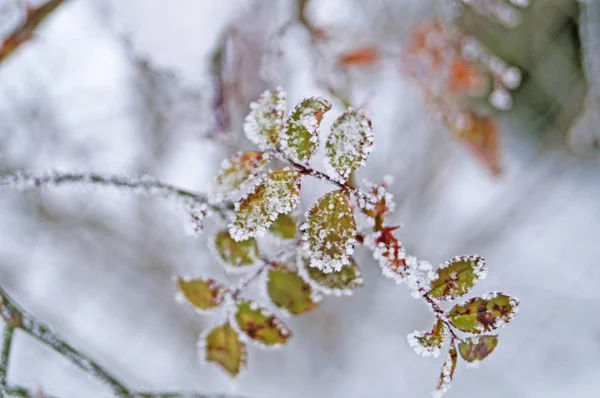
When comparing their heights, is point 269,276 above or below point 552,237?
below

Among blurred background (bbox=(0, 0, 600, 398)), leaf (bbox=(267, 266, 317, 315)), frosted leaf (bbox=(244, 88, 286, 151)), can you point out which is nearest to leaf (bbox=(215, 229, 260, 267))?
leaf (bbox=(267, 266, 317, 315))

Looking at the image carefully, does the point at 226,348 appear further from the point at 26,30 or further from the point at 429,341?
the point at 26,30

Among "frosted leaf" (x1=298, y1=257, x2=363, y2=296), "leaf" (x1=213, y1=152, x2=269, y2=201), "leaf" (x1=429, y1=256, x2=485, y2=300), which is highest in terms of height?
"leaf" (x1=213, y1=152, x2=269, y2=201)

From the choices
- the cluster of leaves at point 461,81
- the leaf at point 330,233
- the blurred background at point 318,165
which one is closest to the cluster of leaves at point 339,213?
the leaf at point 330,233

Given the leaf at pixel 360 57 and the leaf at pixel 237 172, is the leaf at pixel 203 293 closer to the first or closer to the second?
the leaf at pixel 237 172

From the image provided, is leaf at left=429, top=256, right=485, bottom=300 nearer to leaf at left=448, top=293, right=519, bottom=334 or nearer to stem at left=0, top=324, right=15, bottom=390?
leaf at left=448, top=293, right=519, bottom=334

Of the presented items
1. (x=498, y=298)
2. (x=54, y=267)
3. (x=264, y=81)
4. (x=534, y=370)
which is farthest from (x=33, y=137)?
(x=534, y=370)

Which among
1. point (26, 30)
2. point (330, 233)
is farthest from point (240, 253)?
point (26, 30)

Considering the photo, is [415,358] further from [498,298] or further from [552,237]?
[498,298]
